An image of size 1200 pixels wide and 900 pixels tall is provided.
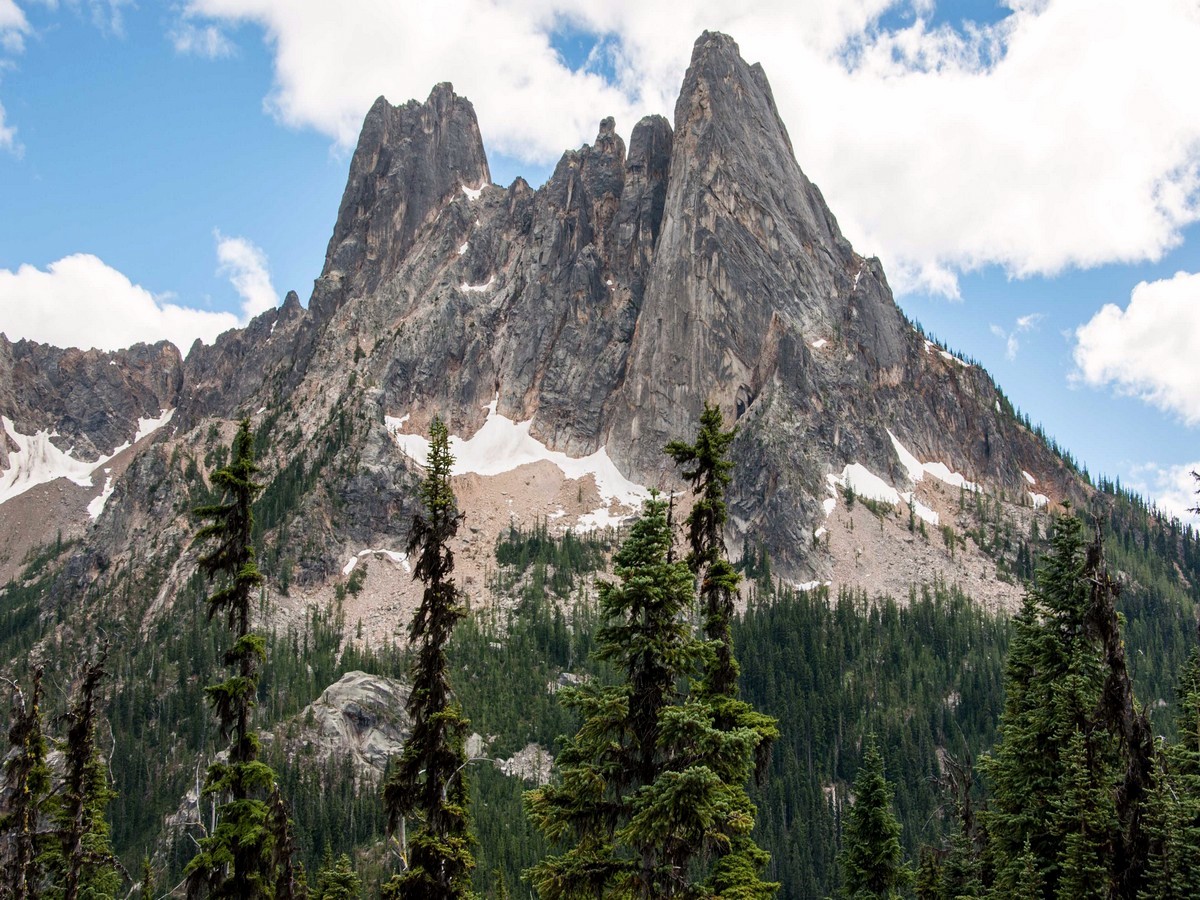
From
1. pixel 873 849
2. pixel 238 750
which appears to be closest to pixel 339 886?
pixel 873 849

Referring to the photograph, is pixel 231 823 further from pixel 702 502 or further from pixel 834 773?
pixel 834 773

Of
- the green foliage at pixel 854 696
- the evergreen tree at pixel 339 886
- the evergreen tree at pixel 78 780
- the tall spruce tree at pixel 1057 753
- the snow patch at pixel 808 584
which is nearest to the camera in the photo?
the evergreen tree at pixel 78 780

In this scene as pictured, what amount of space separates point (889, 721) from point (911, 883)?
360ft

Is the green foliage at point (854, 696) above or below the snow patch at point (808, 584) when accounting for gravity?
below

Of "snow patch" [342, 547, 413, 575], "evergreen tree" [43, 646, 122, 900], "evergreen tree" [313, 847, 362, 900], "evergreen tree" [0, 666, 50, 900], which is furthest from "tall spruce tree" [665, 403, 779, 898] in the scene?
"snow patch" [342, 547, 413, 575]

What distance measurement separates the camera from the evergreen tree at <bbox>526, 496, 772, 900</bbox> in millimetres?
17062

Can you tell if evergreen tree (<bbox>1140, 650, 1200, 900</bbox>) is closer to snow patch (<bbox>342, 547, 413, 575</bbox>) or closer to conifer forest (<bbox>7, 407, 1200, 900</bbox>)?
conifer forest (<bbox>7, 407, 1200, 900</bbox>)

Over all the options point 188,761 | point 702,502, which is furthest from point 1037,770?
point 188,761

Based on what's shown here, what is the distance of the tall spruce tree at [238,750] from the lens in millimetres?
21516

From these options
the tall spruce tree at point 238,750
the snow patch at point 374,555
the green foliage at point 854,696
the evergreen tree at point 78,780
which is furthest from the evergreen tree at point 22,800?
the snow patch at point 374,555

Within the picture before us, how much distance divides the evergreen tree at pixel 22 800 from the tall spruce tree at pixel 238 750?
3105mm

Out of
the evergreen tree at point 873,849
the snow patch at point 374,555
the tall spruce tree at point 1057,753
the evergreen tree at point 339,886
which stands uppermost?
the snow patch at point 374,555

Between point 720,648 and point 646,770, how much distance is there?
429 centimetres

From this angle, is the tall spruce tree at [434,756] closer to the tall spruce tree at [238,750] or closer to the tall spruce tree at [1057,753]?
the tall spruce tree at [238,750]
